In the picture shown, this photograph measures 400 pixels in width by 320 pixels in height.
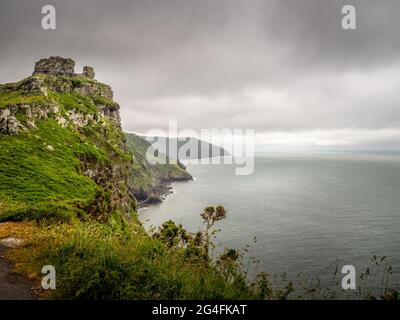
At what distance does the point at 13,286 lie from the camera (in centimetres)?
790

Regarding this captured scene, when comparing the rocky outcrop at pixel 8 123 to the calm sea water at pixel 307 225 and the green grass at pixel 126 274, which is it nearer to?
the calm sea water at pixel 307 225

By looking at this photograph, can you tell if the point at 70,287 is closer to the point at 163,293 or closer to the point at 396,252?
the point at 163,293

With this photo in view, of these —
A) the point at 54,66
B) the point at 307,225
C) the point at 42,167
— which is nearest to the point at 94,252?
the point at 42,167

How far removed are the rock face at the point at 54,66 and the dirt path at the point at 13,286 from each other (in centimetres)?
14915

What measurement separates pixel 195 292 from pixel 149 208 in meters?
162

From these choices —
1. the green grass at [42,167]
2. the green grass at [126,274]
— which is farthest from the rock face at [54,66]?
the green grass at [126,274]

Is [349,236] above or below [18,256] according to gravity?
below

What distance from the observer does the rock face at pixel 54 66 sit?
139125 mm

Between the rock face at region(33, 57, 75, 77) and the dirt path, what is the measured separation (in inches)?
5872

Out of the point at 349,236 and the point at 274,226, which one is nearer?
the point at 349,236

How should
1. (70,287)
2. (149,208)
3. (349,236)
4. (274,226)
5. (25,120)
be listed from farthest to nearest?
(149,208) < (274,226) < (349,236) < (25,120) < (70,287)

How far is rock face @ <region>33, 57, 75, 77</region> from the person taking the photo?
139125 mm
